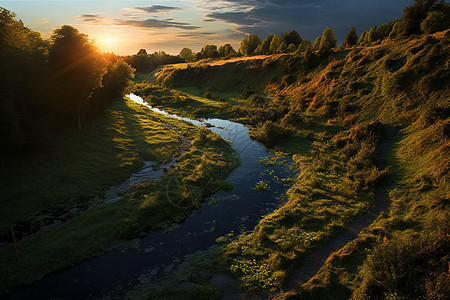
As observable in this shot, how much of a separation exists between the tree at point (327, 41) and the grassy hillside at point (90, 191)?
2053 inches

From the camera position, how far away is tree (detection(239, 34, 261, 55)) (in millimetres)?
129500

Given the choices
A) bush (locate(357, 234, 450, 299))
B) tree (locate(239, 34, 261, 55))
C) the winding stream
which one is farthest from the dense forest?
tree (locate(239, 34, 261, 55))

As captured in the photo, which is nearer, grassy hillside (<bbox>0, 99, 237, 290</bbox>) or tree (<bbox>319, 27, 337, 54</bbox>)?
grassy hillside (<bbox>0, 99, 237, 290</bbox>)

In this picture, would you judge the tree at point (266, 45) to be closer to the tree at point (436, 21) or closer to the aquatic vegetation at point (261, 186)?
the tree at point (436, 21)

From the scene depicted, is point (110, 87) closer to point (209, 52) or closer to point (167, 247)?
point (167, 247)

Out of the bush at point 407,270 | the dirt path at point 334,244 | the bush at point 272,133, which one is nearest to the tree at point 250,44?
the bush at point 272,133

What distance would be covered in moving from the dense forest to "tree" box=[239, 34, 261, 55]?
8262 cm

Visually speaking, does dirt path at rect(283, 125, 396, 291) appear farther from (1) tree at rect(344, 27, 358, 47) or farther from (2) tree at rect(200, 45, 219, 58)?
(2) tree at rect(200, 45, 219, 58)

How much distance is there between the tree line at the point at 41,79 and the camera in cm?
2417

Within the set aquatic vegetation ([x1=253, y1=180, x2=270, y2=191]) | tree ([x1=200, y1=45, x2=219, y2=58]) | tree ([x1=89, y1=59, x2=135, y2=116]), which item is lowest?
aquatic vegetation ([x1=253, y1=180, x2=270, y2=191])

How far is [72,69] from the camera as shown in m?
32.8

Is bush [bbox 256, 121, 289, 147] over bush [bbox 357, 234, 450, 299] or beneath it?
over

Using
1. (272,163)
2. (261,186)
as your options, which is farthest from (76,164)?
(272,163)

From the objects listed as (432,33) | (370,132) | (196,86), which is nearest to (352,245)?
(370,132)
